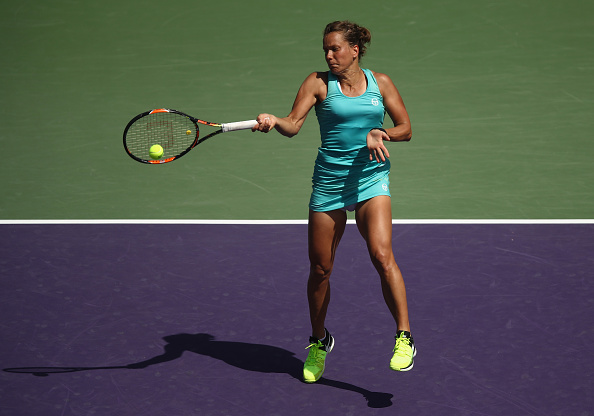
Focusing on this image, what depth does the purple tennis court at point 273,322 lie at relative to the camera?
5.34 m

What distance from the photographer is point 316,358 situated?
18.5 ft

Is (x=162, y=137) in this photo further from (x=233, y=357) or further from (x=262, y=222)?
(x=233, y=357)

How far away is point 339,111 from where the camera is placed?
5.46 m

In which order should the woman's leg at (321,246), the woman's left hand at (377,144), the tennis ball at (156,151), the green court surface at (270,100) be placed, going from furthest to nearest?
the green court surface at (270,100) → the tennis ball at (156,151) → the woman's leg at (321,246) → the woman's left hand at (377,144)

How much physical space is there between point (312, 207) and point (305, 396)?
1112 mm

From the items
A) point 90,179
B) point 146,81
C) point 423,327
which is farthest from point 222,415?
point 146,81

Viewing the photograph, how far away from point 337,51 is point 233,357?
2.02 meters

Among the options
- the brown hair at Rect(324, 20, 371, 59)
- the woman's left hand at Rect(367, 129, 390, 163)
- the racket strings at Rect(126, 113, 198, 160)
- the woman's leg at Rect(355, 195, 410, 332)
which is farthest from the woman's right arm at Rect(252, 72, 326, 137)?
the racket strings at Rect(126, 113, 198, 160)

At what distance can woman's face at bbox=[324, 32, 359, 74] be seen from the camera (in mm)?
5469

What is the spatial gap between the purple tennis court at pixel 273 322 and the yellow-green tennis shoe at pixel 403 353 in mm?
206

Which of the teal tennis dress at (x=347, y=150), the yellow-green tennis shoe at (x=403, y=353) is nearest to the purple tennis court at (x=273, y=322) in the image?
the yellow-green tennis shoe at (x=403, y=353)

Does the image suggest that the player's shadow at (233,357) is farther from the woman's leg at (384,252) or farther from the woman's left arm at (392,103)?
the woman's left arm at (392,103)

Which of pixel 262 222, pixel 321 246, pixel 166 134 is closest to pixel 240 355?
pixel 321 246

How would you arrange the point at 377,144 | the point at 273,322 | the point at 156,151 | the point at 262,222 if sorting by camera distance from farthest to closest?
the point at 262,222 < the point at 273,322 < the point at 156,151 < the point at 377,144
